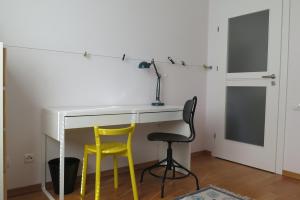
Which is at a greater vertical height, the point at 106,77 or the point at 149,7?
the point at 149,7

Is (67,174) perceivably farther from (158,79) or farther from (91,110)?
(158,79)

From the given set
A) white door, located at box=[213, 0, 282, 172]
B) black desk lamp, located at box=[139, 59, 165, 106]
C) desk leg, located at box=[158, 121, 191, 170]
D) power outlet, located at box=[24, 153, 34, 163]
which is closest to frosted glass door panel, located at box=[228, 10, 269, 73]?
white door, located at box=[213, 0, 282, 172]

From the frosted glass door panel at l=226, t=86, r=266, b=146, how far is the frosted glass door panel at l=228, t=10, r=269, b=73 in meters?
0.30

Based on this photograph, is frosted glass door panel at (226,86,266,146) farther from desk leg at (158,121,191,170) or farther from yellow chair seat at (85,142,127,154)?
yellow chair seat at (85,142,127,154)

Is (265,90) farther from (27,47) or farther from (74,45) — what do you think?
(27,47)

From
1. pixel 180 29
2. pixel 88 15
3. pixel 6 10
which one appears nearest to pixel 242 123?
pixel 180 29

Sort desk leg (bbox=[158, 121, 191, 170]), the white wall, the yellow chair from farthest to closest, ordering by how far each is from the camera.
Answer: desk leg (bbox=[158, 121, 191, 170])
the white wall
the yellow chair

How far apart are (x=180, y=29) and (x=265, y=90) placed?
1.36 m

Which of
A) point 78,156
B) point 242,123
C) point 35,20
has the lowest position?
point 78,156

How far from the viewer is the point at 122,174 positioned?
3.02m

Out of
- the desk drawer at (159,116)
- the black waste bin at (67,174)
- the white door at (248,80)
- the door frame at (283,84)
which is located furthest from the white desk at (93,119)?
the door frame at (283,84)

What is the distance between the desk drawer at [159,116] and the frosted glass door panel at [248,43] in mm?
1233

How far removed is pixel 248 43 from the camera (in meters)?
3.47

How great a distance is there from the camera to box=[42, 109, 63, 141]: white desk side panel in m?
2.19
